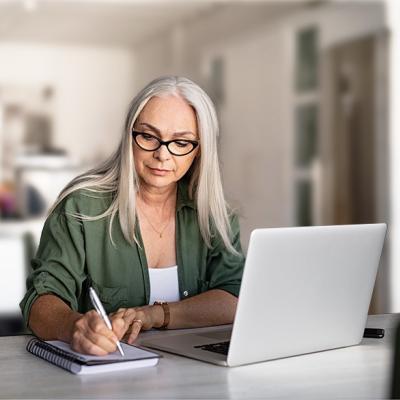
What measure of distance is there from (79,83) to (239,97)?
360cm

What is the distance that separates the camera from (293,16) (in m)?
7.07

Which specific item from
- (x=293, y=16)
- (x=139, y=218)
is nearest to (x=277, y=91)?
(x=293, y=16)

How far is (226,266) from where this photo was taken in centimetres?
215

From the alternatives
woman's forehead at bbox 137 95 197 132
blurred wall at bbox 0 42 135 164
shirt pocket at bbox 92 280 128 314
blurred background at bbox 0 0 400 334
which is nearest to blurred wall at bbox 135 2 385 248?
blurred background at bbox 0 0 400 334

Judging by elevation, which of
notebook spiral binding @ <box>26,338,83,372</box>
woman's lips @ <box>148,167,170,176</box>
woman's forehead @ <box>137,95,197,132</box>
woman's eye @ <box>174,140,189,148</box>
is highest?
woman's forehead @ <box>137,95,197,132</box>

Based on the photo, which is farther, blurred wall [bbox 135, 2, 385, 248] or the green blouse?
blurred wall [bbox 135, 2, 385, 248]

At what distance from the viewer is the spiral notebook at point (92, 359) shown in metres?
1.36

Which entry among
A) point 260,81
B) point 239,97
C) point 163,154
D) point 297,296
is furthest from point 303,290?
point 239,97

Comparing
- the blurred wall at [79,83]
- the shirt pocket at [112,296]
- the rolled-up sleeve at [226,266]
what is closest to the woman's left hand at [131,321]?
the shirt pocket at [112,296]

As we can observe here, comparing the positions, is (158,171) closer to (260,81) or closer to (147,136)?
(147,136)

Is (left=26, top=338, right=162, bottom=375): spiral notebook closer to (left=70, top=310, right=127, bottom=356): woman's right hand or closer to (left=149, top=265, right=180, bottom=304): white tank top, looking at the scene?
(left=70, top=310, right=127, bottom=356): woman's right hand

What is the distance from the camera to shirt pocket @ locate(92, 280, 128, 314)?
2029 mm

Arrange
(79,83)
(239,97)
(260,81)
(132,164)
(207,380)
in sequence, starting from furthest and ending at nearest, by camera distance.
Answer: (79,83) < (239,97) < (260,81) < (132,164) < (207,380)

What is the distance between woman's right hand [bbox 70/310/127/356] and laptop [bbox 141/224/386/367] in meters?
0.16
